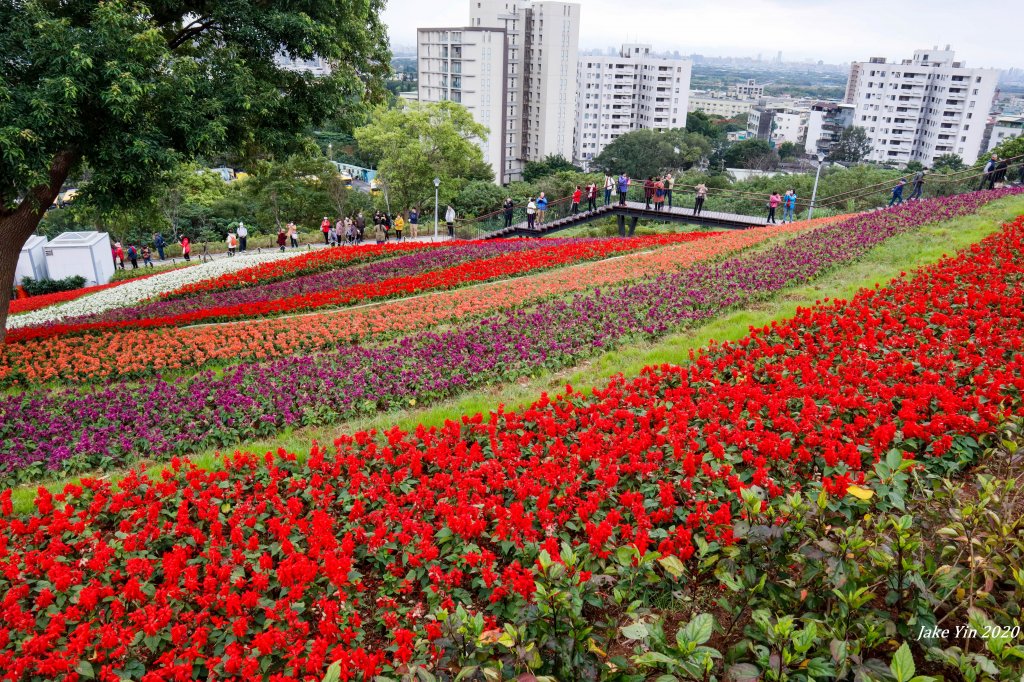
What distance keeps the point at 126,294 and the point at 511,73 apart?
81135 millimetres

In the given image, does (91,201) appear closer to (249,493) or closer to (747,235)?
(249,493)

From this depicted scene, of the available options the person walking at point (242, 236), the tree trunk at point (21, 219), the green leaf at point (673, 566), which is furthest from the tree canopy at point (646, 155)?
the green leaf at point (673, 566)

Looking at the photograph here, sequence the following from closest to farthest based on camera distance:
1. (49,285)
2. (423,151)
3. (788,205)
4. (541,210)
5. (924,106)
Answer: (788,205) < (49,285) < (541,210) < (423,151) < (924,106)

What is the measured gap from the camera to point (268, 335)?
11773 millimetres

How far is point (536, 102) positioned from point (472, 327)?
88.0 metres

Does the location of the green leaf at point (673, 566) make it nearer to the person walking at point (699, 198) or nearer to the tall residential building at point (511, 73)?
the person walking at point (699, 198)

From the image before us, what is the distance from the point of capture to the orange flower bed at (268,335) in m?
10.5

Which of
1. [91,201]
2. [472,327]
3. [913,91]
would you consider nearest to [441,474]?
[472,327]

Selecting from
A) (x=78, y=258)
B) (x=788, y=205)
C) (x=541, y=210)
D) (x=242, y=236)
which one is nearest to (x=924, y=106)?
(x=788, y=205)

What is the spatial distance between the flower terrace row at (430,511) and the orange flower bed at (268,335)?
525cm

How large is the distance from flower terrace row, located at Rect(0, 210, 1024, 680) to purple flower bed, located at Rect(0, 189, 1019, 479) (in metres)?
1.77

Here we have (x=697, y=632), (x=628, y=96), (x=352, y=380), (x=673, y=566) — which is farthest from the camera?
(x=628, y=96)

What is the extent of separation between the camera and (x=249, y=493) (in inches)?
228

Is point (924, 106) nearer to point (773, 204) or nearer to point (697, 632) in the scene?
point (773, 204)
